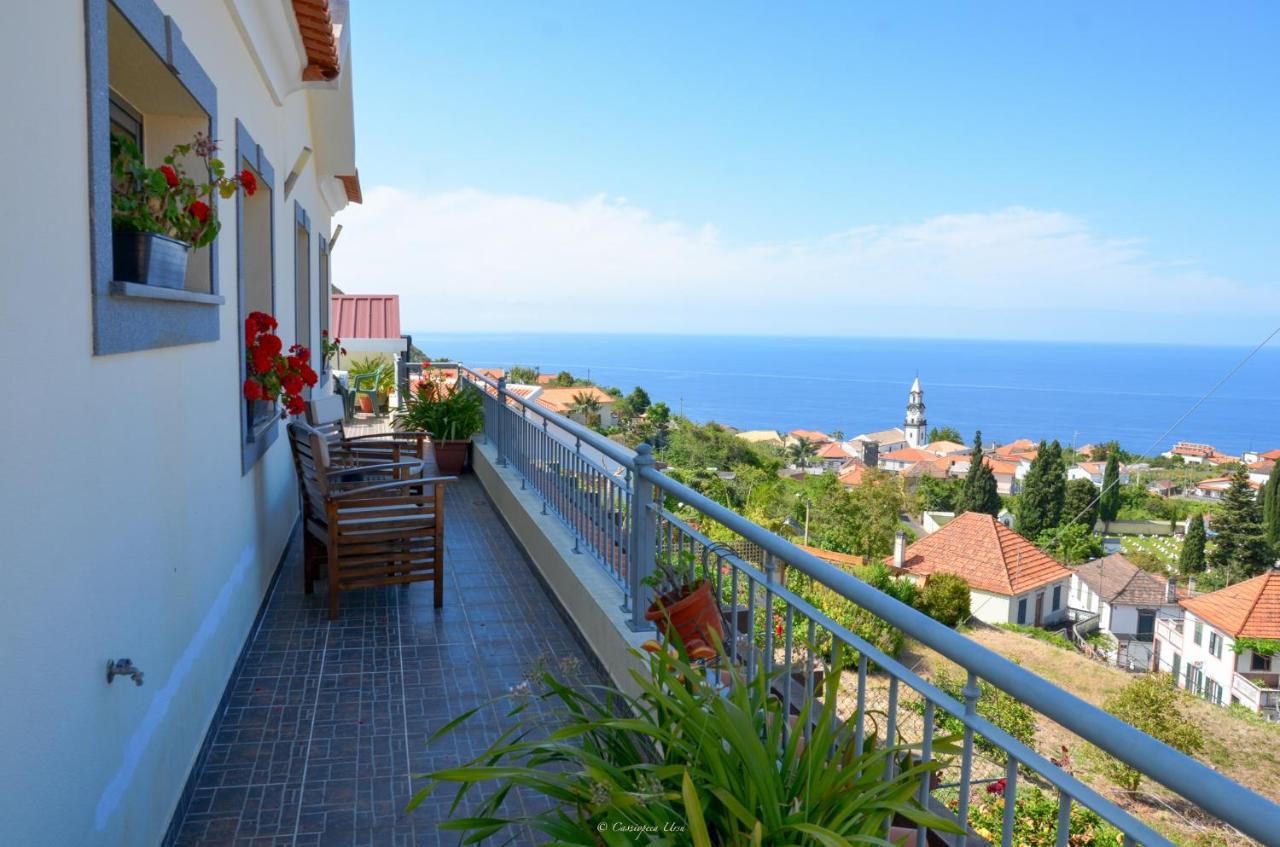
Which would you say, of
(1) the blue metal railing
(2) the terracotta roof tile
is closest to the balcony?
(1) the blue metal railing

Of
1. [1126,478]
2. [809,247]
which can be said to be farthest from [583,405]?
[809,247]

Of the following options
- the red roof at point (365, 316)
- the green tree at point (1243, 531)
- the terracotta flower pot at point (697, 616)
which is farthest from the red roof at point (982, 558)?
the terracotta flower pot at point (697, 616)

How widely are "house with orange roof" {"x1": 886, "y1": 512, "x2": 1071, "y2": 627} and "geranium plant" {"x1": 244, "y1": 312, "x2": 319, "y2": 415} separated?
1746 inches

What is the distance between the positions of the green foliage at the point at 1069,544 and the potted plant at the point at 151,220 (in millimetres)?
65688

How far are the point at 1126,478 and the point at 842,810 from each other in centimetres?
8484

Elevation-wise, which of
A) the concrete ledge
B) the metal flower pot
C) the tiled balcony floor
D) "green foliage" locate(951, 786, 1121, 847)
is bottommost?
"green foliage" locate(951, 786, 1121, 847)

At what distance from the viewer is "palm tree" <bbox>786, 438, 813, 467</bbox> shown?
312 ft

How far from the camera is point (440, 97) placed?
29766mm

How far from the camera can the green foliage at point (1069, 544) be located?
2430 inches

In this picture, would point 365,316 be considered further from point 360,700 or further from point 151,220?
point 151,220

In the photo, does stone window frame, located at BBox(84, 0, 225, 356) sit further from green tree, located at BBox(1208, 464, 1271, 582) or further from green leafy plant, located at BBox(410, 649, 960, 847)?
green tree, located at BBox(1208, 464, 1271, 582)

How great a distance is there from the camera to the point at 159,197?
110 inches

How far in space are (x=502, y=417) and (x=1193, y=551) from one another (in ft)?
210

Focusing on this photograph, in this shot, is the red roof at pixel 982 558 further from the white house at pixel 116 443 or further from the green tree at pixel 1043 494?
the white house at pixel 116 443
